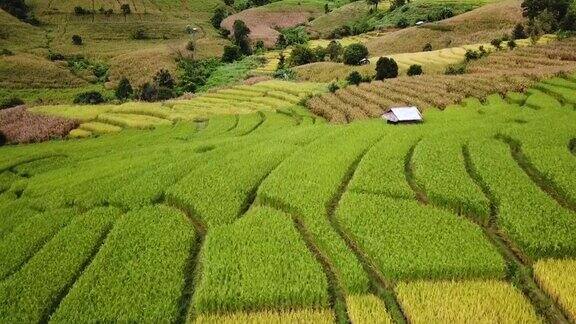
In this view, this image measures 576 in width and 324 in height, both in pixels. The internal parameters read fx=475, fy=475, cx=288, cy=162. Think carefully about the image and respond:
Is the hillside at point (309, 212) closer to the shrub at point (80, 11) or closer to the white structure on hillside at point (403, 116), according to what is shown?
the white structure on hillside at point (403, 116)

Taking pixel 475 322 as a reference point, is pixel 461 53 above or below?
below

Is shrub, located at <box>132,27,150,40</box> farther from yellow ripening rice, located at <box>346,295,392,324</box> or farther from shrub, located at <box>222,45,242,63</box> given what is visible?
yellow ripening rice, located at <box>346,295,392,324</box>

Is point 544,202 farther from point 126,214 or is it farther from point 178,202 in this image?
point 126,214

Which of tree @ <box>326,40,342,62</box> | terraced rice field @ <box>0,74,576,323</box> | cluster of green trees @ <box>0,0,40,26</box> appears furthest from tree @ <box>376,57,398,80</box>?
cluster of green trees @ <box>0,0,40,26</box>

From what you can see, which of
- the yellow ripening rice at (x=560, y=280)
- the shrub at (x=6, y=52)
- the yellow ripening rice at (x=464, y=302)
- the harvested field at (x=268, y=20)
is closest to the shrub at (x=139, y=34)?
the harvested field at (x=268, y=20)

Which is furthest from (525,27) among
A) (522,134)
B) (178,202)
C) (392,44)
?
(178,202)

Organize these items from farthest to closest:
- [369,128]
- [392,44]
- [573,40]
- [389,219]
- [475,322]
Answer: [392,44], [573,40], [369,128], [389,219], [475,322]

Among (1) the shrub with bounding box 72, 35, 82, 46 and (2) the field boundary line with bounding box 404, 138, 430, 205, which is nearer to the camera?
(2) the field boundary line with bounding box 404, 138, 430, 205
